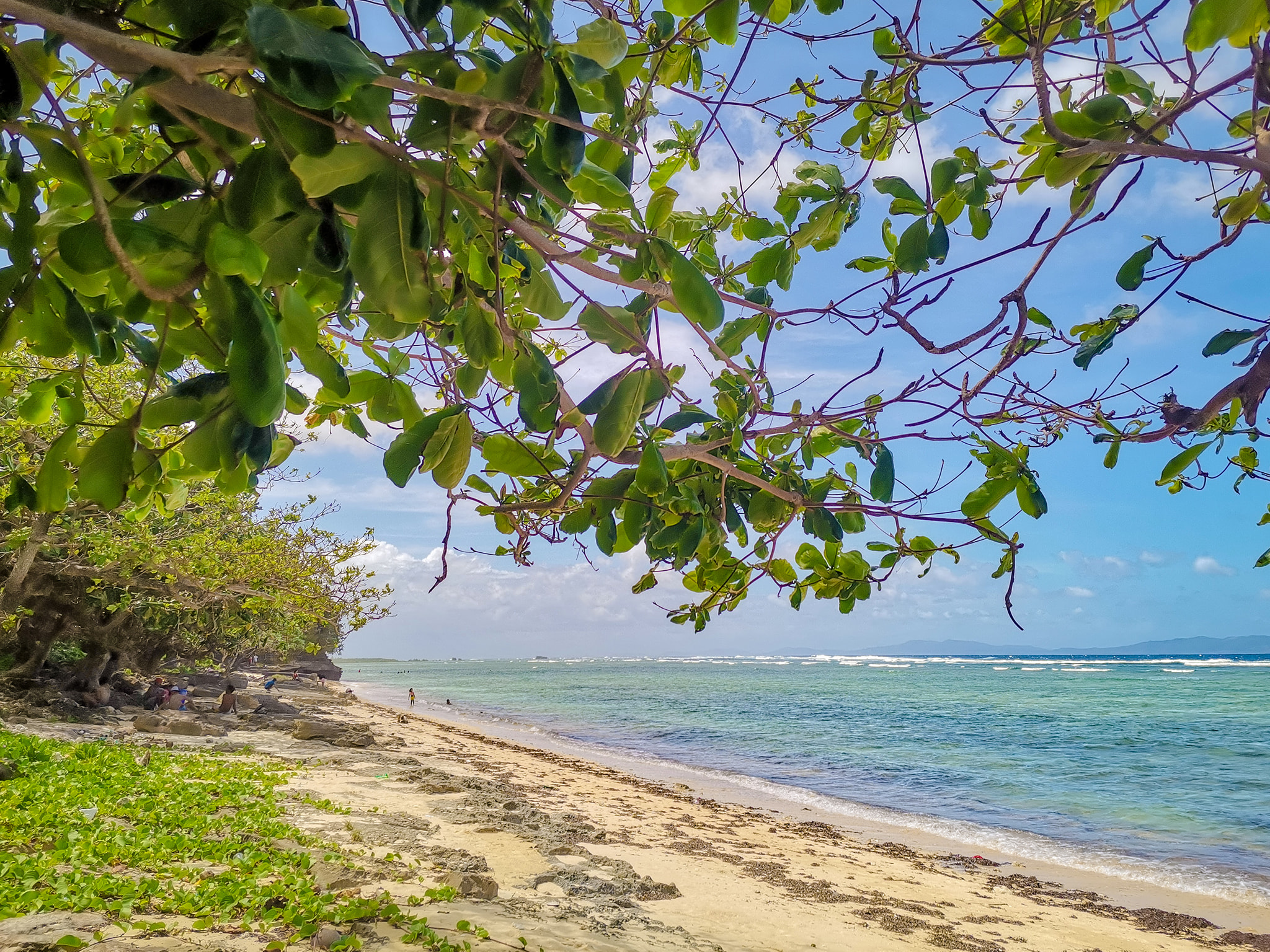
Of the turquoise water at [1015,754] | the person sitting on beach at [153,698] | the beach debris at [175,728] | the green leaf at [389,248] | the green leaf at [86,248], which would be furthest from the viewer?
the person sitting on beach at [153,698]

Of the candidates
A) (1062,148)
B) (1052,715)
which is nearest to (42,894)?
(1062,148)

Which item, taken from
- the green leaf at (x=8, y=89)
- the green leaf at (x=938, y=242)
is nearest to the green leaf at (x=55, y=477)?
the green leaf at (x=8, y=89)

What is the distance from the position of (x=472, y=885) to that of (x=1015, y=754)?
18.8 meters

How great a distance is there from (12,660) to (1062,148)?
17.3 m

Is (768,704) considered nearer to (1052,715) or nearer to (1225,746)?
(1052,715)

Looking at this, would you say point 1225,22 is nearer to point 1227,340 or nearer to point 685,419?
point 1227,340

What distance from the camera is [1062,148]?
1.34m

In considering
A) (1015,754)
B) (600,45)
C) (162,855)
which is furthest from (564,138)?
(1015,754)

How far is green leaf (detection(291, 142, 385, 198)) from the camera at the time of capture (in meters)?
0.97

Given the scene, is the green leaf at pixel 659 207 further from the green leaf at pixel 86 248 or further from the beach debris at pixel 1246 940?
the beach debris at pixel 1246 940

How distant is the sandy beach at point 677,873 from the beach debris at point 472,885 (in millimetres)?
13

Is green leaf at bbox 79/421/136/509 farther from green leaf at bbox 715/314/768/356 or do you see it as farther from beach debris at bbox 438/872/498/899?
beach debris at bbox 438/872/498/899

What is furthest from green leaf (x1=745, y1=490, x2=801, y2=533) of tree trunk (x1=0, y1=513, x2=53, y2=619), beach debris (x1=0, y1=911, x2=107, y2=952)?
tree trunk (x1=0, y1=513, x2=53, y2=619)

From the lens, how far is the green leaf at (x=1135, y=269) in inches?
66.3
